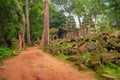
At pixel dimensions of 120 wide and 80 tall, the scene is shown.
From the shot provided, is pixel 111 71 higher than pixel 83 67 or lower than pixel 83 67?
lower

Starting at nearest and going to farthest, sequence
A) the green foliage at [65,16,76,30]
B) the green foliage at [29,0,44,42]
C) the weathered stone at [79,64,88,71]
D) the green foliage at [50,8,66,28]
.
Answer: the weathered stone at [79,64,88,71]
the green foliage at [29,0,44,42]
the green foliage at [65,16,76,30]
the green foliage at [50,8,66,28]

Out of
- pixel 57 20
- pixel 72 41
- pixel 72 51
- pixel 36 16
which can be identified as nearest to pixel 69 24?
pixel 57 20

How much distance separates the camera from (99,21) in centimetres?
4838

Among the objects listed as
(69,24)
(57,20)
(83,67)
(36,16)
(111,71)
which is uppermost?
(57,20)

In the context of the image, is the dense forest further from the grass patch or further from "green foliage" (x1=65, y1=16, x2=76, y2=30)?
"green foliage" (x1=65, y1=16, x2=76, y2=30)

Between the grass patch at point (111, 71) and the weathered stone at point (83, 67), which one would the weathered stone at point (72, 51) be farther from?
the grass patch at point (111, 71)

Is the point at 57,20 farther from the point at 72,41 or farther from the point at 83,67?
the point at 83,67

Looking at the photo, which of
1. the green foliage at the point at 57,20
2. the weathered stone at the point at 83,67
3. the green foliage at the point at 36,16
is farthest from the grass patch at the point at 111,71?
the green foliage at the point at 57,20

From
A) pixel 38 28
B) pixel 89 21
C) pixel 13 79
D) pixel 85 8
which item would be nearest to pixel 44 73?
pixel 13 79

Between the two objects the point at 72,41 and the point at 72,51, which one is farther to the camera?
the point at 72,41

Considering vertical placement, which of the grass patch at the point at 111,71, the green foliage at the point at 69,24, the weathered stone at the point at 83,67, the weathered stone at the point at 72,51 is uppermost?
the green foliage at the point at 69,24

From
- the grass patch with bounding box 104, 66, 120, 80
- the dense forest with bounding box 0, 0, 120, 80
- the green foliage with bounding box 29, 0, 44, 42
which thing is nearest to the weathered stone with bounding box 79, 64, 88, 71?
the dense forest with bounding box 0, 0, 120, 80

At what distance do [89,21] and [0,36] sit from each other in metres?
27.3

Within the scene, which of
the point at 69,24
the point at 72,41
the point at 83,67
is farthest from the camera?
the point at 69,24
